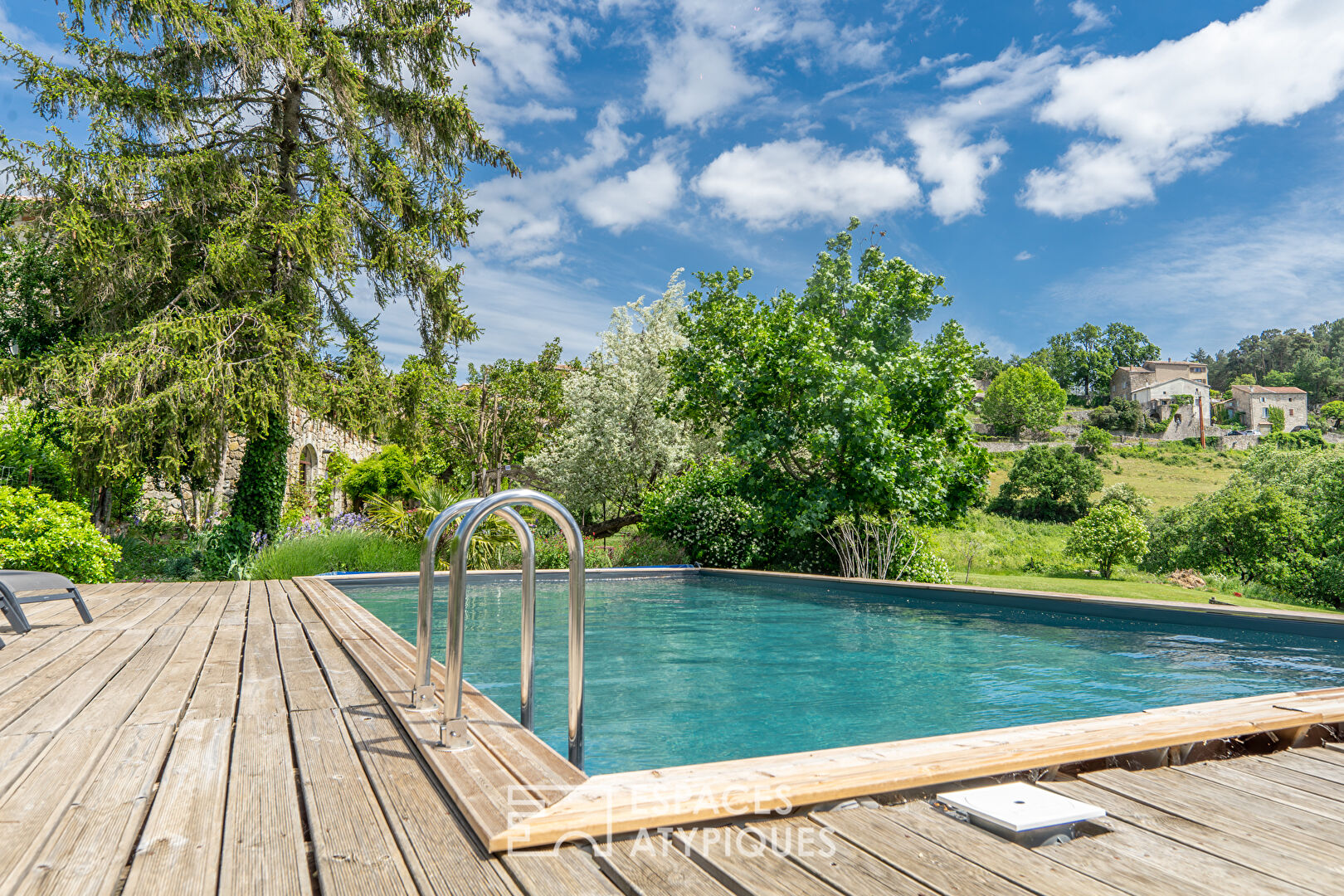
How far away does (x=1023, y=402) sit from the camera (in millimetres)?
56500

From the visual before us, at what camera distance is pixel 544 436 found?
21.7m

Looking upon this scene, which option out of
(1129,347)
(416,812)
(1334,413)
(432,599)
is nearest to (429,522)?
(432,599)

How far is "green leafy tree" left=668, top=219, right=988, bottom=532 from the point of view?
10.5m

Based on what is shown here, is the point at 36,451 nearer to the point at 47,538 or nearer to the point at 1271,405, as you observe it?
the point at 47,538

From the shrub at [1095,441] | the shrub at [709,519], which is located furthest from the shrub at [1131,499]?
the shrub at [1095,441]

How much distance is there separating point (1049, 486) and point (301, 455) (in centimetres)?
2714

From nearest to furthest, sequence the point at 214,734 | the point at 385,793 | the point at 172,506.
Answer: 1. the point at 385,793
2. the point at 214,734
3. the point at 172,506

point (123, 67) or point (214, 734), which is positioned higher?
point (123, 67)

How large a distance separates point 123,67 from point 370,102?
3.30 meters

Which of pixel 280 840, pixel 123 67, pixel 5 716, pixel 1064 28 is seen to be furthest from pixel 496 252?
pixel 280 840

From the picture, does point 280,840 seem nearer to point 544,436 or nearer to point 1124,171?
point 544,436

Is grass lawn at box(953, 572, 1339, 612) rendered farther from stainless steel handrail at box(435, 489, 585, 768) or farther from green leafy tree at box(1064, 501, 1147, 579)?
stainless steel handrail at box(435, 489, 585, 768)

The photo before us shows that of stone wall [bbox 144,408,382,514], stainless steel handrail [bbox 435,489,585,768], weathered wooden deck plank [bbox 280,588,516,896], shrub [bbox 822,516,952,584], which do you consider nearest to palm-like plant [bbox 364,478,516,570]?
stone wall [bbox 144,408,382,514]
